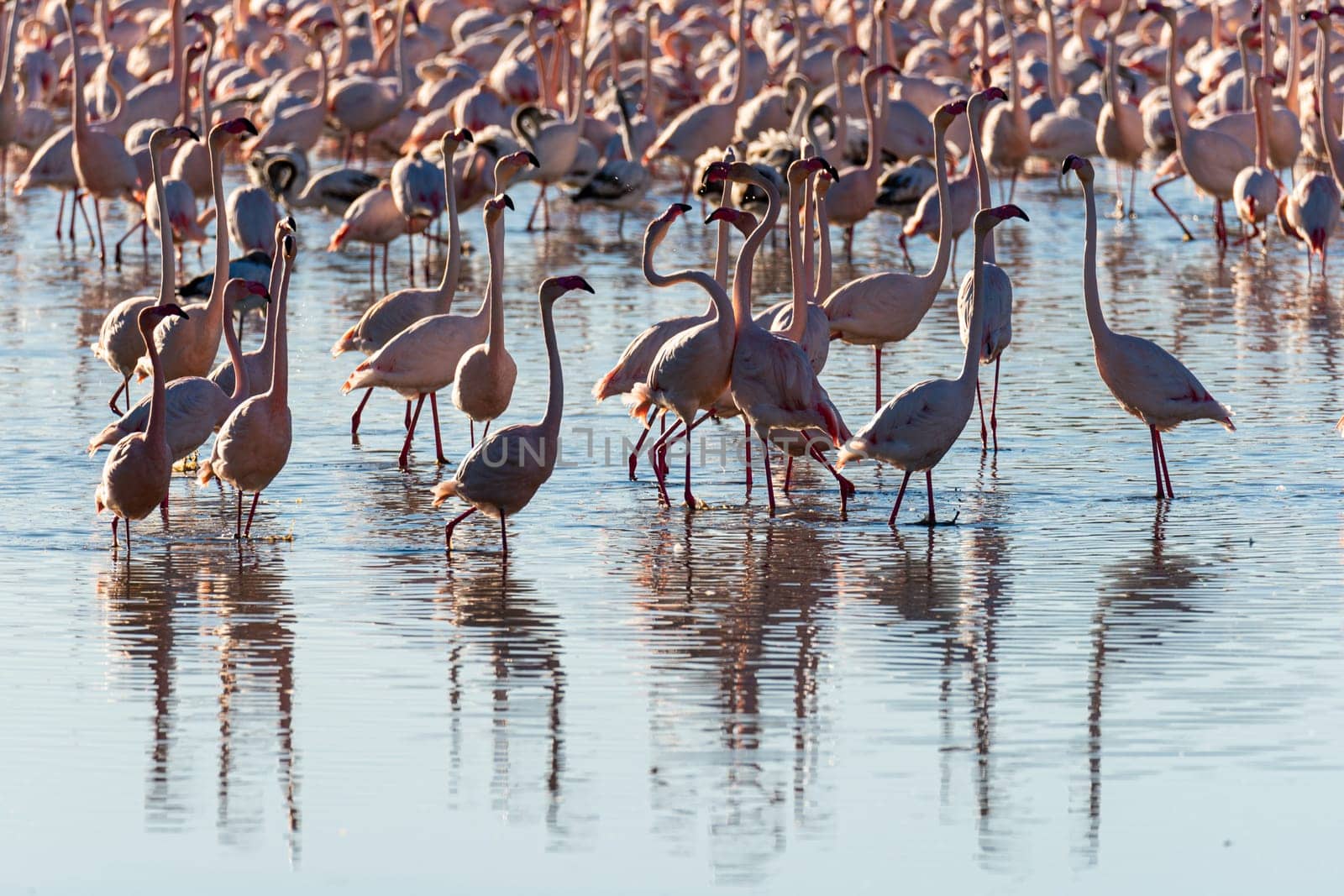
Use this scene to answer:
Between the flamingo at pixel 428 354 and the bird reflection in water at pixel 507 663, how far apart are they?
6.65 ft

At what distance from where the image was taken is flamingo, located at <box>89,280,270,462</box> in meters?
8.58

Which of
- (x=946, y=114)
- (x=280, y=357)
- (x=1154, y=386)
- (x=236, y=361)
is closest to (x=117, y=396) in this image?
(x=236, y=361)

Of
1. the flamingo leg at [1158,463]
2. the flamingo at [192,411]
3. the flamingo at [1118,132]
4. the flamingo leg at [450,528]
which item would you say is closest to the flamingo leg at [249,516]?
the flamingo at [192,411]

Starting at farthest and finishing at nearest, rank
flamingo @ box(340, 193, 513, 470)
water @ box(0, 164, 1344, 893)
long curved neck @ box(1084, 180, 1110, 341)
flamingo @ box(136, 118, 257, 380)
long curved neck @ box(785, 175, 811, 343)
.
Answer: flamingo @ box(136, 118, 257, 380), flamingo @ box(340, 193, 513, 470), long curved neck @ box(785, 175, 811, 343), long curved neck @ box(1084, 180, 1110, 341), water @ box(0, 164, 1344, 893)

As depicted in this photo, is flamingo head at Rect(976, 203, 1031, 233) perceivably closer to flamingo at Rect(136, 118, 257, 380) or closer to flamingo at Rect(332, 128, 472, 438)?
flamingo at Rect(332, 128, 472, 438)

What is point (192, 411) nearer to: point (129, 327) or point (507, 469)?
point (507, 469)

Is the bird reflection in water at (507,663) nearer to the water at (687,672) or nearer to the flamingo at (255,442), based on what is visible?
the water at (687,672)

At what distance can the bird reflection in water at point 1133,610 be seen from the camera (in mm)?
5836

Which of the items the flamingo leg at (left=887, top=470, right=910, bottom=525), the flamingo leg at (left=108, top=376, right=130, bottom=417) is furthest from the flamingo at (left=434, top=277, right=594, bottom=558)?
the flamingo leg at (left=108, top=376, right=130, bottom=417)

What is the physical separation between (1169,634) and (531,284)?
966 cm

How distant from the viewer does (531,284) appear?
52.4 ft

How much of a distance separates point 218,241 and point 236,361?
212 cm

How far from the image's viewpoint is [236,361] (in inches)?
356

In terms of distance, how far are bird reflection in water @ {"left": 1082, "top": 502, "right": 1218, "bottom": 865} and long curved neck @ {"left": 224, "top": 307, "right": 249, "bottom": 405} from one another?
353cm
